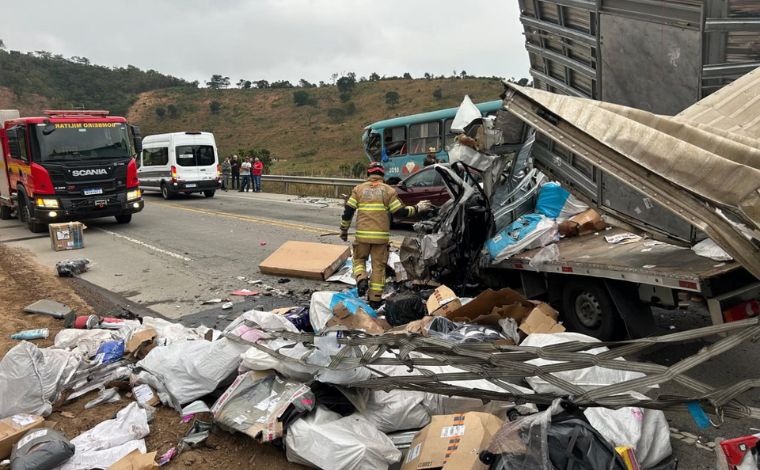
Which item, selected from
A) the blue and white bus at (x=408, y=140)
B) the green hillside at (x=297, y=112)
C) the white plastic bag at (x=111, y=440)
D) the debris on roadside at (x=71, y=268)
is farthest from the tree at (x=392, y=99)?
the white plastic bag at (x=111, y=440)

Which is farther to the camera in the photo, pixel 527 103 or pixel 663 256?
pixel 663 256

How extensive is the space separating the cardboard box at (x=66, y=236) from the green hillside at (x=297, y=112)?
3899cm

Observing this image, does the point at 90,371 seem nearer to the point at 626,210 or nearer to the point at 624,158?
the point at 624,158

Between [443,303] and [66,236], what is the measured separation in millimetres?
8877

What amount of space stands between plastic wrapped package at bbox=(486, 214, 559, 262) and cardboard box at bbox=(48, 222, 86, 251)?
8816 mm

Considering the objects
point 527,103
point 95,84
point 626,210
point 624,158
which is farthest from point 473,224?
point 95,84

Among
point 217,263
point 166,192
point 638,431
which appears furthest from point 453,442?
point 166,192

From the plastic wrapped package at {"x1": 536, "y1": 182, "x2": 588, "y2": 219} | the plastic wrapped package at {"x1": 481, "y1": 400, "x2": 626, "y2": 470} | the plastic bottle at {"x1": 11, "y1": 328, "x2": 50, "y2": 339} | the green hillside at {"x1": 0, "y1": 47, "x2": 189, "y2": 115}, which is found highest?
the green hillside at {"x1": 0, "y1": 47, "x2": 189, "y2": 115}

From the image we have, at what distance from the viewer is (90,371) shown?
4.30 metres

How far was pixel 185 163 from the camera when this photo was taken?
21188 mm

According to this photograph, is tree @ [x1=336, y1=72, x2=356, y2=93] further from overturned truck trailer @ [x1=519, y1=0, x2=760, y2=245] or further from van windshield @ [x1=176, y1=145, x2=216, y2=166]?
overturned truck trailer @ [x1=519, y1=0, x2=760, y2=245]

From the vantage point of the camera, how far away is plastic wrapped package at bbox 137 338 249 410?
3.82 metres

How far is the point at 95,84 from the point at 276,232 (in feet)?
248

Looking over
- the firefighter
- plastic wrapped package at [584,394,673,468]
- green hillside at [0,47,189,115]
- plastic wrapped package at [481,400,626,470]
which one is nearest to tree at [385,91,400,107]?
green hillside at [0,47,189,115]
